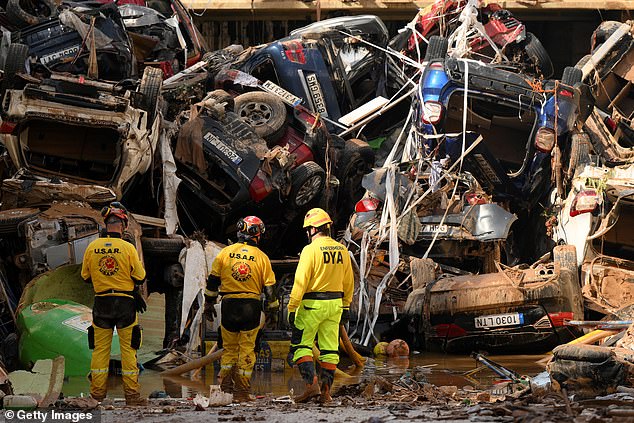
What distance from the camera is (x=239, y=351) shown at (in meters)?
9.25

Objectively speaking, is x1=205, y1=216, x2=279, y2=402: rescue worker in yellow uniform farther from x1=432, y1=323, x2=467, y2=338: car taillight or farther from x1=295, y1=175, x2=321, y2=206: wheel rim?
x1=295, y1=175, x2=321, y2=206: wheel rim

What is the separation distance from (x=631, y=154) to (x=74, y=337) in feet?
29.4

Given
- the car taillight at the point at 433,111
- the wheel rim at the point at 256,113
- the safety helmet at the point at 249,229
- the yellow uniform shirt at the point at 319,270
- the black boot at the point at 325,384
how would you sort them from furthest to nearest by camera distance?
the wheel rim at the point at 256,113 → the car taillight at the point at 433,111 → the safety helmet at the point at 249,229 → the yellow uniform shirt at the point at 319,270 → the black boot at the point at 325,384

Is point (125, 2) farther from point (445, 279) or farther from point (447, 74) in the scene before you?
point (445, 279)

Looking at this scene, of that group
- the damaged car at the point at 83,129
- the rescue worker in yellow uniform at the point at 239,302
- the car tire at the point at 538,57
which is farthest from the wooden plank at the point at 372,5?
the rescue worker in yellow uniform at the point at 239,302

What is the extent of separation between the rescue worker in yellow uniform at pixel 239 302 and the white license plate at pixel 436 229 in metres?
4.45

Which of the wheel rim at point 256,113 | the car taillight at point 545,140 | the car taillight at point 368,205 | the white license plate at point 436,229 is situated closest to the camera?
the white license plate at point 436,229

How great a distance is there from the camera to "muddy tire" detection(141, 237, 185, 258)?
12508 mm

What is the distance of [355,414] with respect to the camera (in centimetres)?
718

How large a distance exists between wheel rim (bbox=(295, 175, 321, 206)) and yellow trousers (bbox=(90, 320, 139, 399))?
19.6 feet

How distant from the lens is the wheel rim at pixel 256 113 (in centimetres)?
1503

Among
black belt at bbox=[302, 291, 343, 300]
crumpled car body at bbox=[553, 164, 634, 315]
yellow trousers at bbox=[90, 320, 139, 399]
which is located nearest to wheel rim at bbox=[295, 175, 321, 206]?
crumpled car body at bbox=[553, 164, 634, 315]

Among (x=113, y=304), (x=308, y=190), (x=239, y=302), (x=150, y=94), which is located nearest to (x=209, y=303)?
(x=239, y=302)

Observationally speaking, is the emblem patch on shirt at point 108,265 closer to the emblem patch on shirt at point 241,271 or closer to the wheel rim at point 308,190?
the emblem patch on shirt at point 241,271
